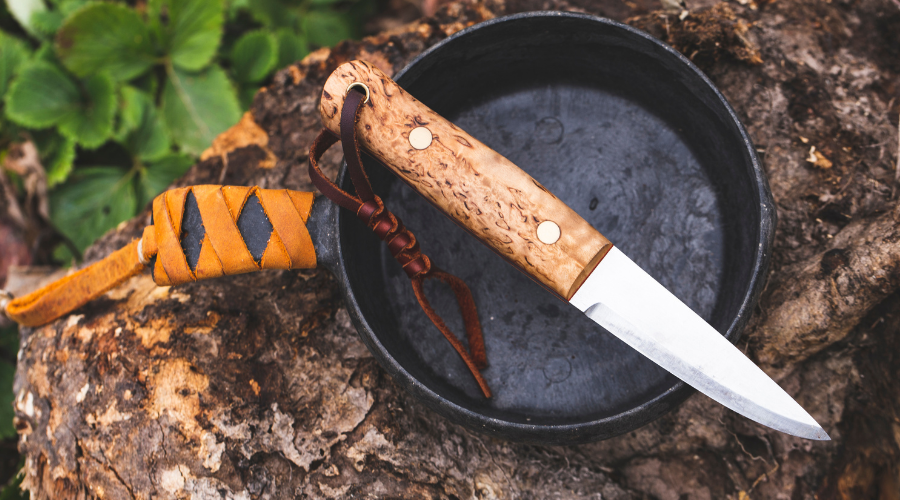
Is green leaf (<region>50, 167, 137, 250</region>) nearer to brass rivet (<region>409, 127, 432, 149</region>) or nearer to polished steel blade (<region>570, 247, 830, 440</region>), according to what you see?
brass rivet (<region>409, 127, 432, 149</region>)

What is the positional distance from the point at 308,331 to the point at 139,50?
1.47 m

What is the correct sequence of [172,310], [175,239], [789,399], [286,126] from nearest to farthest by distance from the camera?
[789,399] < [175,239] < [172,310] < [286,126]

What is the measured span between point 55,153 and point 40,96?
0.24 metres

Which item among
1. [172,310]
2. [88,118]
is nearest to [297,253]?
[172,310]

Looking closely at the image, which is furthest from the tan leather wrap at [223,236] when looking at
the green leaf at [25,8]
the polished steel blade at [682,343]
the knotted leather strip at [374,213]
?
the green leaf at [25,8]

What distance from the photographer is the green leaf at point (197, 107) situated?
2016mm

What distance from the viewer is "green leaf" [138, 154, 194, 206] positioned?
206cm

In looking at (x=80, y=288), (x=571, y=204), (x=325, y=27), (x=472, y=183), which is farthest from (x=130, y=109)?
(x=571, y=204)

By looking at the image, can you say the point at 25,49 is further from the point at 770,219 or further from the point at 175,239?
the point at 770,219

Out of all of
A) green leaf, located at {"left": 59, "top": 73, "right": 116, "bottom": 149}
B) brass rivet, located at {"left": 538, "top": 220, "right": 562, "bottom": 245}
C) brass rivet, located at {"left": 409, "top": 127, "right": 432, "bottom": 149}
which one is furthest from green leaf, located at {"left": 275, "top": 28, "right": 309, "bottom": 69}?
brass rivet, located at {"left": 538, "top": 220, "right": 562, "bottom": 245}

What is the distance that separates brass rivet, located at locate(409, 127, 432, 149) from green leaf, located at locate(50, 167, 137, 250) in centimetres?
158

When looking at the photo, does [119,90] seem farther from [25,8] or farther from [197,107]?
[25,8]

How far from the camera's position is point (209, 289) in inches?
52.6

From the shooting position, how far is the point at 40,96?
1.95 meters
